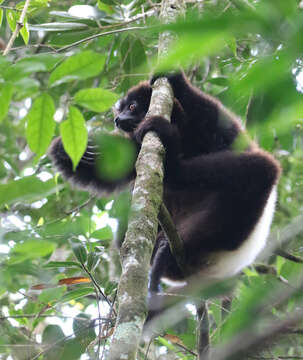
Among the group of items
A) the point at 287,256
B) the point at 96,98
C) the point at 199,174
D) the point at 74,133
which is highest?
the point at 96,98

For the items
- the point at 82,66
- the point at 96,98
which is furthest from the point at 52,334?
the point at 82,66

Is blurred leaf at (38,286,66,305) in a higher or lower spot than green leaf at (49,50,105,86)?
lower

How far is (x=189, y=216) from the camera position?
13.0ft

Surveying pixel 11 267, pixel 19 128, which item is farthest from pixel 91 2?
pixel 11 267

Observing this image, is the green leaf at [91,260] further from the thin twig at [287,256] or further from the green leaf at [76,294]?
the thin twig at [287,256]

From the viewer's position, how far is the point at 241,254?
3814mm

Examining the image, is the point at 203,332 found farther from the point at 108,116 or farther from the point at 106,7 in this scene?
the point at 106,7

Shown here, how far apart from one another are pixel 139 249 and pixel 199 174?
1583 mm

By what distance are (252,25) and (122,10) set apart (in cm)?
386

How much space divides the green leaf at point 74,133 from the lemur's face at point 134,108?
7.66ft

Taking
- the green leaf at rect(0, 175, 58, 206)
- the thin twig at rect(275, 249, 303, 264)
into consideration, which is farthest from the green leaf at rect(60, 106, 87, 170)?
the thin twig at rect(275, 249, 303, 264)

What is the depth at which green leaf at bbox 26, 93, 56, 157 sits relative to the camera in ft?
5.49

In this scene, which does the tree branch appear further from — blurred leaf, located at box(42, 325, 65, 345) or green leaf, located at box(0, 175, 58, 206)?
blurred leaf, located at box(42, 325, 65, 345)

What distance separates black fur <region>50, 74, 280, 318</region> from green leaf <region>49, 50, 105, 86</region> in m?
1.28
